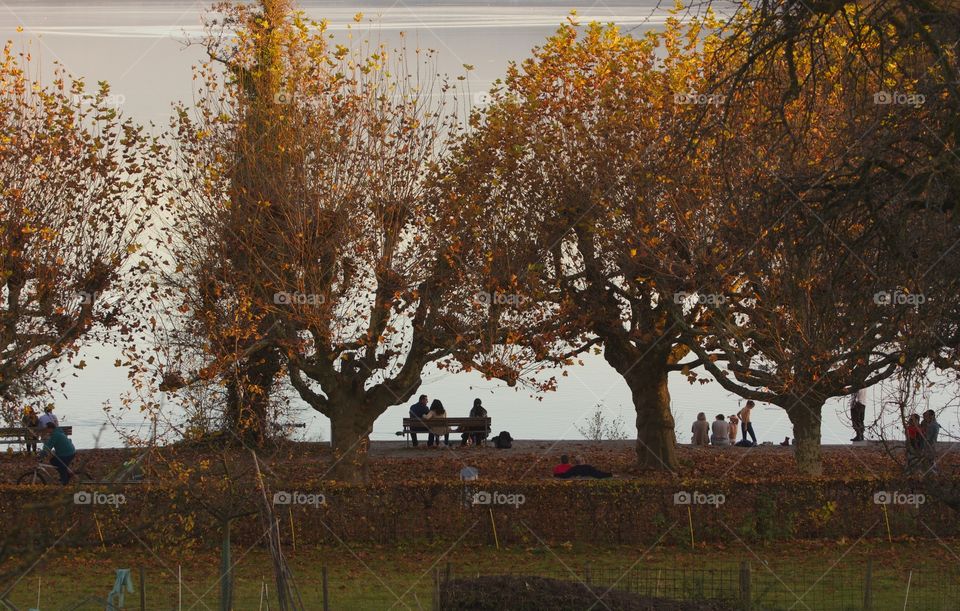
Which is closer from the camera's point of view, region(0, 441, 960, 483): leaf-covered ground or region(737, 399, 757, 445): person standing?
region(0, 441, 960, 483): leaf-covered ground

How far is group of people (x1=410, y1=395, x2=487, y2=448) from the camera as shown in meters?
35.2

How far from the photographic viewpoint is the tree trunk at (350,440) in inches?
1057

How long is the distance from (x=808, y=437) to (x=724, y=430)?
8907 millimetres

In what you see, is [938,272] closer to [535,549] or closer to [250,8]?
[535,549]

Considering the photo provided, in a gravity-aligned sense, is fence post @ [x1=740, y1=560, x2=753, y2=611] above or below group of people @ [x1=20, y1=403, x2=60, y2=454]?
below

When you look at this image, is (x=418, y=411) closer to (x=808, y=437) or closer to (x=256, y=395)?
(x=256, y=395)

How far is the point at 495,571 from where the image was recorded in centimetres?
1923

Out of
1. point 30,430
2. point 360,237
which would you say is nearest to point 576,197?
point 360,237

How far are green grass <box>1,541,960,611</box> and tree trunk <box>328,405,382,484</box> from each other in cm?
492

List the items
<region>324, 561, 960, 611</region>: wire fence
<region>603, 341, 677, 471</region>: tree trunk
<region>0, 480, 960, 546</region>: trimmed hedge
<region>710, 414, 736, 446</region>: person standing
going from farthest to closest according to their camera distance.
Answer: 1. <region>710, 414, 736, 446</region>: person standing
2. <region>603, 341, 677, 471</region>: tree trunk
3. <region>0, 480, 960, 546</region>: trimmed hedge
4. <region>324, 561, 960, 611</region>: wire fence

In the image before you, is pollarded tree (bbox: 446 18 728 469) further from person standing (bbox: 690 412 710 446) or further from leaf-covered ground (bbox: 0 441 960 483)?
person standing (bbox: 690 412 710 446)

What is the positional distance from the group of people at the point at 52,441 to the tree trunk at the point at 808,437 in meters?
15.6

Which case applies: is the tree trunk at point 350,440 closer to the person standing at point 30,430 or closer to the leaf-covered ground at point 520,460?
the leaf-covered ground at point 520,460

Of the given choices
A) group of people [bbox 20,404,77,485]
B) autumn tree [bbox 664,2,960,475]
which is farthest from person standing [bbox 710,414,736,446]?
autumn tree [bbox 664,2,960,475]
